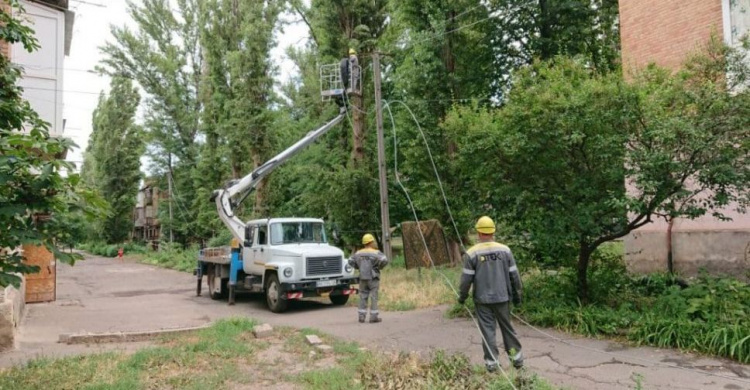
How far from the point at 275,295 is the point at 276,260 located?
0.89 metres

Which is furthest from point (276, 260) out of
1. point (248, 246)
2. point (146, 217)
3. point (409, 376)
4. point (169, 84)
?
point (146, 217)

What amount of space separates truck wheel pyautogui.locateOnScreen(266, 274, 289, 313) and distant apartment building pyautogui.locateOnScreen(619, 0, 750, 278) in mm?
7894

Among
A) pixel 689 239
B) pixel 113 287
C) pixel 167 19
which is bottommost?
pixel 113 287

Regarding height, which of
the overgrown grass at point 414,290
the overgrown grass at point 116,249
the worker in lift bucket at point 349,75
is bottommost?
the overgrown grass at point 116,249

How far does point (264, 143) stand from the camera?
26.7 meters

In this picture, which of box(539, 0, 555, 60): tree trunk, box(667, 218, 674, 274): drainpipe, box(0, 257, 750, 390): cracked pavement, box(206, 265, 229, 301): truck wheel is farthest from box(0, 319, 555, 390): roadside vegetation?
box(539, 0, 555, 60): tree trunk

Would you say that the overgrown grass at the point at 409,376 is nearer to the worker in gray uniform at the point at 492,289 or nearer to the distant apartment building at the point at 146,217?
the worker in gray uniform at the point at 492,289

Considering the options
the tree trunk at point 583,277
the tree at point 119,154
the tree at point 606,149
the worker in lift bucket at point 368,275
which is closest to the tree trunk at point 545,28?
the tree at point 606,149

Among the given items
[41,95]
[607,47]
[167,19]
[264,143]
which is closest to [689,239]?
[607,47]

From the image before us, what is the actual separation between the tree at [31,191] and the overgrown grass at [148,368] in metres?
2.35

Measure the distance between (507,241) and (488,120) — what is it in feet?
8.13

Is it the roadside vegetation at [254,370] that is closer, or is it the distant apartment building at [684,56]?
the roadside vegetation at [254,370]

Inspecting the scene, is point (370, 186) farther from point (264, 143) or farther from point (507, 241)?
point (507, 241)

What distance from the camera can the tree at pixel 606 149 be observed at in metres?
7.77
